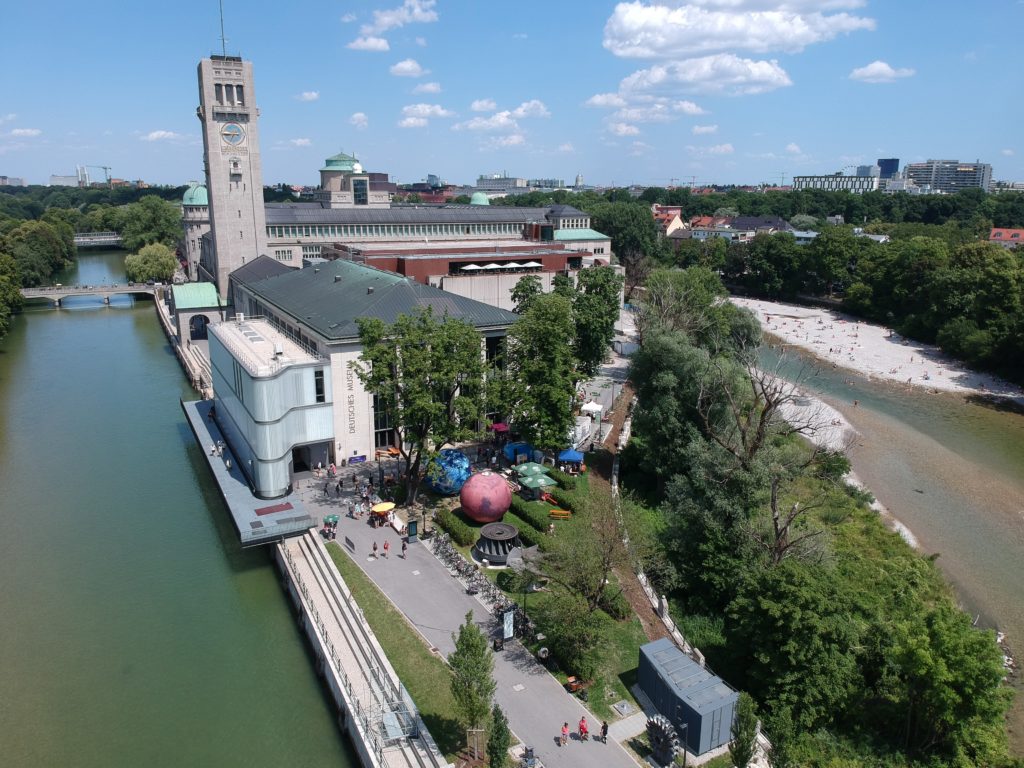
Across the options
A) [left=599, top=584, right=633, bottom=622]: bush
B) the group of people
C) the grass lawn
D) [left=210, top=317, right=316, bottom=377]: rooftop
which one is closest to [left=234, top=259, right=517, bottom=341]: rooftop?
[left=210, top=317, right=316, bottom=377]: rooftop

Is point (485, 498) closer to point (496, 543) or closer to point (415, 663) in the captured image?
point (496, 543)

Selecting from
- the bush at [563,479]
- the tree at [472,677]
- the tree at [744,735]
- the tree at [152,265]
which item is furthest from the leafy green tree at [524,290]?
the tree at [152,265]

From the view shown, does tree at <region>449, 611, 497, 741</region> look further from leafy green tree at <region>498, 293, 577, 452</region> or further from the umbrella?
leafy green tree at <region>498, 293, 577, 452</region>

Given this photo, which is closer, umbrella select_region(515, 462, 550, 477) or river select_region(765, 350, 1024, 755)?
river select_region(765, 350, 1024, 755)

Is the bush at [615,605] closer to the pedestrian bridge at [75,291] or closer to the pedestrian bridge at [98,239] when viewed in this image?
the pedestrian bridge at [75,291]

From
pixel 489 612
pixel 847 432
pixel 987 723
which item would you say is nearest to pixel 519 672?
pixel 489 612

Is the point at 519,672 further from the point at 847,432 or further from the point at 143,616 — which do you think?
the point at 847,432
